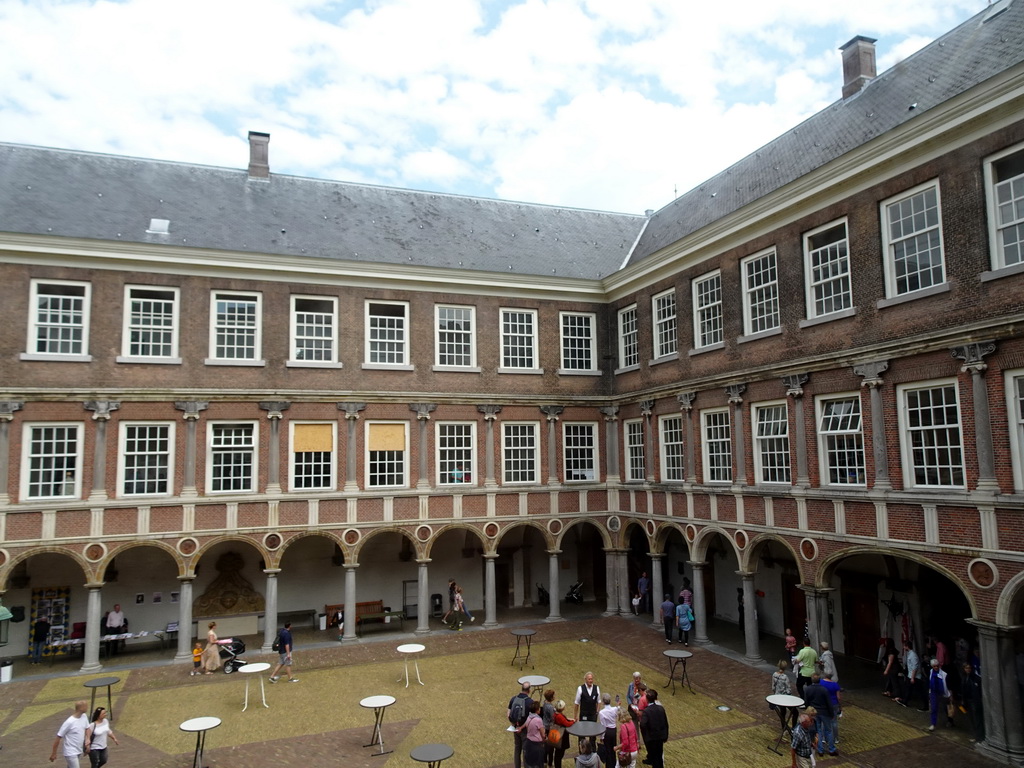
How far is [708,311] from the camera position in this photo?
22.9 metres

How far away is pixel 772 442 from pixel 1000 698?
26.6 ft

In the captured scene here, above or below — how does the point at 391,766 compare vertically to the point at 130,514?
below

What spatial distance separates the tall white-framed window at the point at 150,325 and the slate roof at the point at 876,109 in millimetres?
17726

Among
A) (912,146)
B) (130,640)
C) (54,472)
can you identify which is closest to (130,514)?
(54,472)

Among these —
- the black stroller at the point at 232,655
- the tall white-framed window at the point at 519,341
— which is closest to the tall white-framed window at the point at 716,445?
the tall white-framed window at the point at 519,341

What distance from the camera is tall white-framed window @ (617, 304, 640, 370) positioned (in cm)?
2675

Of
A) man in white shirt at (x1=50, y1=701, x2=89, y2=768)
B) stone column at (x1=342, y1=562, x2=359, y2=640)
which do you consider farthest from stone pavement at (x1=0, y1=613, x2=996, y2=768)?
man in white shirt at (x1=50, y1=701, x2=89, y2=768)

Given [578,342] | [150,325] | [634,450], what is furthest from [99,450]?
[634,450]

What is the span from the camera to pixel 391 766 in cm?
1373

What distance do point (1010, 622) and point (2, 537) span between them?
25296 mm

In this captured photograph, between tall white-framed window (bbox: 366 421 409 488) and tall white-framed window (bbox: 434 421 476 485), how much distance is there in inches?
47.7

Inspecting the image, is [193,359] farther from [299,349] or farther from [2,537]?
[2,537]

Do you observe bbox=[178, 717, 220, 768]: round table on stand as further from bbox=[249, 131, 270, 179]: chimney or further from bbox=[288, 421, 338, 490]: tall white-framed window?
bbox=[249, 131, 270, 179]: chimney

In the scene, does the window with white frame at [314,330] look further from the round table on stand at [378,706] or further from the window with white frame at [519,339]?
the round table on stand at [378,706]
